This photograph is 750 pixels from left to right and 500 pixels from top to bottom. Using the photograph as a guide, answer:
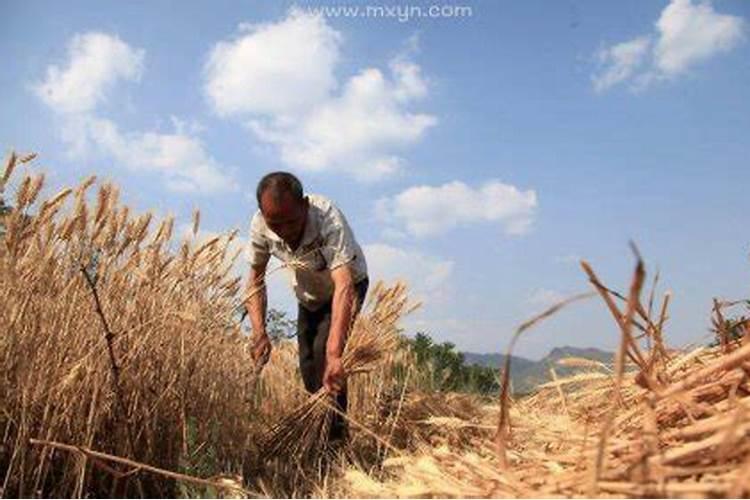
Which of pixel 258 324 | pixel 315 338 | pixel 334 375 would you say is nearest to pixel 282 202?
pixel 258 324

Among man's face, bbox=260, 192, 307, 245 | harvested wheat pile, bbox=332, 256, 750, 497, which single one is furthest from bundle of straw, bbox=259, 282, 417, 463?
harvested wheat pile, bbox=332, 256, 750, 497

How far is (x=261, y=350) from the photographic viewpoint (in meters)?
4.26

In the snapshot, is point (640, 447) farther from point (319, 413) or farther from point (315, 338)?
point (315, 338)

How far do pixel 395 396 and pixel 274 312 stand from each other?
5533mm

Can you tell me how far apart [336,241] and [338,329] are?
50cm

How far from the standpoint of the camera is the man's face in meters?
3.99

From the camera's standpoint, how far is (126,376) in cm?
329

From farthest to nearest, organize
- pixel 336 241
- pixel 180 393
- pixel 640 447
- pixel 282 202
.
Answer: pixel 336 241
pixel 282 202
pixel 180 393
pixel 640 447

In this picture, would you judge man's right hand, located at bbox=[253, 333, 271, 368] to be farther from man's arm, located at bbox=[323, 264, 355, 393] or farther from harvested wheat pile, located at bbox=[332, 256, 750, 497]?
harvested wheat pile, located at bbox=[332, 256, 750, 497]

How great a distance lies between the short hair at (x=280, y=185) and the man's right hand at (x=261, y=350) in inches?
27.9

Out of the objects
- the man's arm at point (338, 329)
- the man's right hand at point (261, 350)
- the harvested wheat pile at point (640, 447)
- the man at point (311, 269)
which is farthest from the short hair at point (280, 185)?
the harvested wheat pile at point (640, 447)

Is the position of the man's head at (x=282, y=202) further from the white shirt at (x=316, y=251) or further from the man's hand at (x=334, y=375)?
the man's hand at (x=334, y=375)

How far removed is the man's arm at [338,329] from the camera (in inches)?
151

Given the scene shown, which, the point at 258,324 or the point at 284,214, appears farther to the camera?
the point at 258,324
